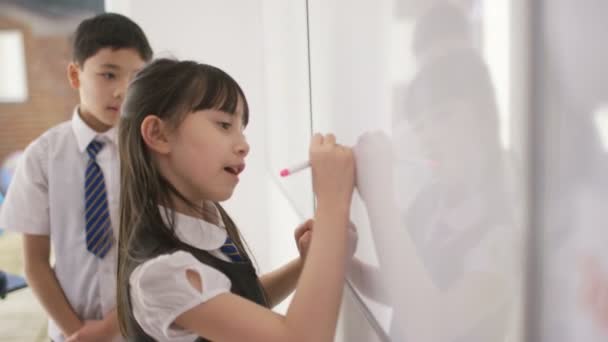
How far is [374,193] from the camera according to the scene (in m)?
0.77

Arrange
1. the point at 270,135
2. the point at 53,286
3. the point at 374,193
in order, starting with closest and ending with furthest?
the point at 374,193, the point at 53,286, the point at 270,135

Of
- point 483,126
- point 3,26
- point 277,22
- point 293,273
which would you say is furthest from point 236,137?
point 3,26

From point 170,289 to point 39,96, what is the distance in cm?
282

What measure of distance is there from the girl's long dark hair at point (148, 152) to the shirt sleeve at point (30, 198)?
0.55 metres

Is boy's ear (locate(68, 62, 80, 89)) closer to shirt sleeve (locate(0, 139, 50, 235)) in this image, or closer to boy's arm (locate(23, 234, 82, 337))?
shirt sleeve (locate(0, 139, 50, 235))

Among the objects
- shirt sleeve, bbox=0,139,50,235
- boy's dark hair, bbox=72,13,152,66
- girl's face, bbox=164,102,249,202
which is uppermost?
boy's dark hair, bbox=72,13,152,66

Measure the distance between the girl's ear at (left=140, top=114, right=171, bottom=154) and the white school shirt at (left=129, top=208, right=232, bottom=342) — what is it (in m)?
0.19

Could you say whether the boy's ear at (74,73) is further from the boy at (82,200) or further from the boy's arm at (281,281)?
the boy's arm at (281,281)

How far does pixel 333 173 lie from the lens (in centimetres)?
84

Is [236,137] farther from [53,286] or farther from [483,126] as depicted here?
[53,286]

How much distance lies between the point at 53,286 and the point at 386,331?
94 centimetres

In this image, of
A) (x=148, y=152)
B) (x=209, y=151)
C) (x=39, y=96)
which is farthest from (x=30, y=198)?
(x=39, y=96)

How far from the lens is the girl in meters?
0.76

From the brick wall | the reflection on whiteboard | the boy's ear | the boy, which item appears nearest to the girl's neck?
the reflection on whiteboard
